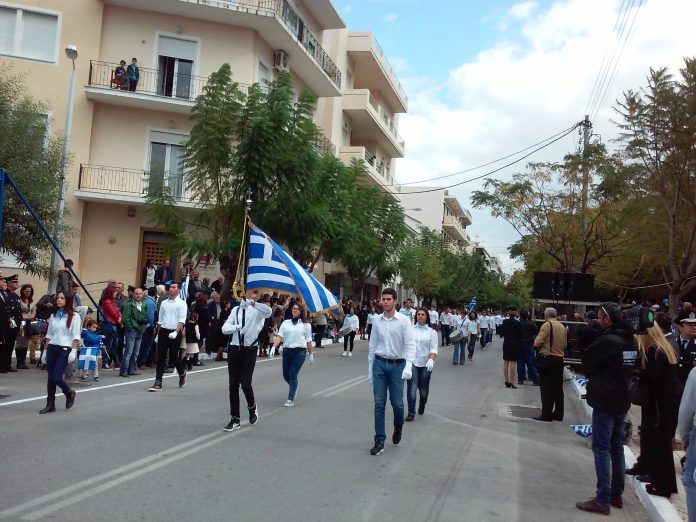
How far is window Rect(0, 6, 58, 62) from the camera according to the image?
24.4 m

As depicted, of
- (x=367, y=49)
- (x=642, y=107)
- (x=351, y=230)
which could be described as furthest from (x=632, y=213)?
(x=367, y=49)

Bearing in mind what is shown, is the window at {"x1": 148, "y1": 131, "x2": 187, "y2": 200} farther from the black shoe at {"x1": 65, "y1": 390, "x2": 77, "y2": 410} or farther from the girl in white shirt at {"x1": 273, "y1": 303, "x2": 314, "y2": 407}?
the black shoe at {"x1": 65, "y1": 390, "x2": 77, "y2": 410}

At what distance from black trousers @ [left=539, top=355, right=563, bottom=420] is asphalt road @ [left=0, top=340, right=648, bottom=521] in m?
0.42

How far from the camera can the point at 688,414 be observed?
17.1 ft

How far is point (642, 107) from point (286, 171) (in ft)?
37.7

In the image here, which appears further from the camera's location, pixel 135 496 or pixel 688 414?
pixel 135 496

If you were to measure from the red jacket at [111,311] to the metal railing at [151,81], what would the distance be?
1290 centimetres

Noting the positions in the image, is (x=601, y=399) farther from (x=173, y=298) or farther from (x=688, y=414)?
(x=173, y=298)

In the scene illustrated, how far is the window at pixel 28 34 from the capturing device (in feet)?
79.9

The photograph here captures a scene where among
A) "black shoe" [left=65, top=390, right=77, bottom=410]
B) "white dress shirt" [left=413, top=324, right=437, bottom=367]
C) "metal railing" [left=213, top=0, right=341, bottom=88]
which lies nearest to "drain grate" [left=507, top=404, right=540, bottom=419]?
"white dress shirt" [left=413, top=324, right=437, bottom=367]

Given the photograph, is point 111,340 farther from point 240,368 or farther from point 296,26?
point 296,26

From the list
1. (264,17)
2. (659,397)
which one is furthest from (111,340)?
(264,17)

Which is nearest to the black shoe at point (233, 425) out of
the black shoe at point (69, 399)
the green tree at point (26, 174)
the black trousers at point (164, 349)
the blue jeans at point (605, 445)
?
the black shoe at point (69, 399)

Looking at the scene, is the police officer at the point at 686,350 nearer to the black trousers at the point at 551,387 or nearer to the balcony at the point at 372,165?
the black trousers at the point at 551,387
